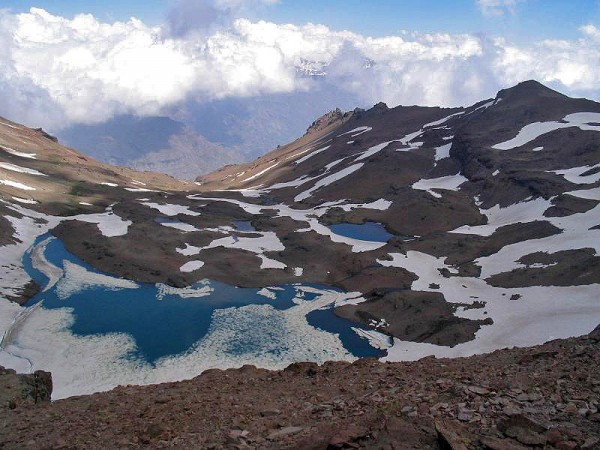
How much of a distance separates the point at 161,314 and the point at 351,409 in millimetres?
50467

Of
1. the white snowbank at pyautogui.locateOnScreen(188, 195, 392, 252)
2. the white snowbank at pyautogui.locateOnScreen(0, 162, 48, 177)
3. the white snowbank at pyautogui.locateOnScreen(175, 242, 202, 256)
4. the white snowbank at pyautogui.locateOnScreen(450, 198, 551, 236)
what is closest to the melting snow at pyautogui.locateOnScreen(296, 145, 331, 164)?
the white snowbank at pyautogui.locateOnScreen(188, 195, 392, 252)

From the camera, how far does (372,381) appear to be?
23375 millimetres

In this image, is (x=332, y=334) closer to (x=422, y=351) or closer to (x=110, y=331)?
(x=422, y=351)

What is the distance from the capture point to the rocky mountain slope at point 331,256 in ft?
185

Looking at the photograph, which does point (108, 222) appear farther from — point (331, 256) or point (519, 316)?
point (519, 316)

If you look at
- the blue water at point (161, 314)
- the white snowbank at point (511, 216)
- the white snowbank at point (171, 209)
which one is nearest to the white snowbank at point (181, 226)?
the white snowbank at point (171, 209)

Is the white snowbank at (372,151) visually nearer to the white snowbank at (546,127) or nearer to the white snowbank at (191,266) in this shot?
the white snowbank at (546,127)

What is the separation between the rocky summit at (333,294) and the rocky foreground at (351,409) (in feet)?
0.32

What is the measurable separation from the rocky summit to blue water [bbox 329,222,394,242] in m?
0.73

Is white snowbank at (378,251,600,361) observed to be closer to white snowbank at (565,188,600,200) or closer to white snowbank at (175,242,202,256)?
white snowbank at (565,188,600,200)

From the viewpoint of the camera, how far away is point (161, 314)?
65.1m

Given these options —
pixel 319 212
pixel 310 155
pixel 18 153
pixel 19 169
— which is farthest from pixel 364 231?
pixel 18 153

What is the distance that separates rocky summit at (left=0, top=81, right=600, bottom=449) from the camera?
18188 mm

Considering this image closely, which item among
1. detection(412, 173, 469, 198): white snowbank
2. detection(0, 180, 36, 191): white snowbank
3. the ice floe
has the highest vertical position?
detection(0, 180, 36, 191): white snowbank
